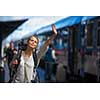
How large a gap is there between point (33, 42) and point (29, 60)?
0.69ft

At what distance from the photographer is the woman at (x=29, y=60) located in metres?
7.83

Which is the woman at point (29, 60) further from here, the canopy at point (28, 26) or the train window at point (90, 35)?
the train window at point (90, 35)

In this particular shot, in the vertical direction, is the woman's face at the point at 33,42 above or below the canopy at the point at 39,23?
below

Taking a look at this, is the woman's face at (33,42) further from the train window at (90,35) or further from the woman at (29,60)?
the train window at (90,35)

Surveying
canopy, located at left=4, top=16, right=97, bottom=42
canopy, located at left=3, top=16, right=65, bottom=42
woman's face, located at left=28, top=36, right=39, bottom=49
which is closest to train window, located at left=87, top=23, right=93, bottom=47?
canopy, located at left=4, top=16, right=97, bottom=42

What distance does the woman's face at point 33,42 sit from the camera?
784cm

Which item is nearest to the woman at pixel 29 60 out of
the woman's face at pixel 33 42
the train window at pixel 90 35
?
the woman's face at pixel 33 42

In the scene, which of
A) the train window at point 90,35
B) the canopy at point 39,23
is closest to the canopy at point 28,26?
the canopy at point 39,23

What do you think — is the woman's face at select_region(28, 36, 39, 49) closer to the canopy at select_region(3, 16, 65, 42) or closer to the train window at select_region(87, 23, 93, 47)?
the canopy at select_region(3, 16, 65, 42)

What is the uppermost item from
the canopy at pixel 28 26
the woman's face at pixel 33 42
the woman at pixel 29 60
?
the canopy at pixel 28 26

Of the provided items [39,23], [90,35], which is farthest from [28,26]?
[90,35]
